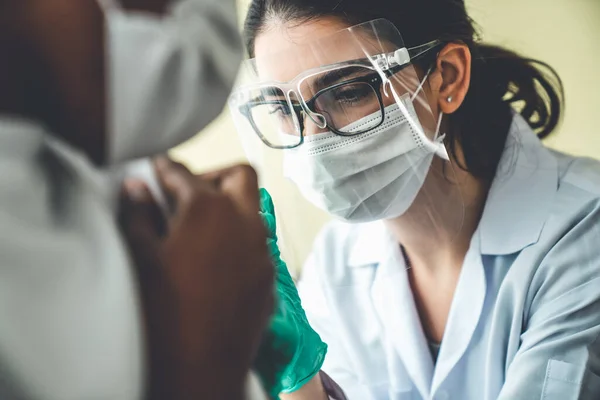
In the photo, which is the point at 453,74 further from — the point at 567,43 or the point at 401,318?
the point at 567,43

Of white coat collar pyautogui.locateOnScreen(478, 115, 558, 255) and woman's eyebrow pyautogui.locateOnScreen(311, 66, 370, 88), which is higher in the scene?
woman's eyebrow pyautogui.locateOnScreen(311, 66, 370, 88)

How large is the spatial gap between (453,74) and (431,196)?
0.20 meters

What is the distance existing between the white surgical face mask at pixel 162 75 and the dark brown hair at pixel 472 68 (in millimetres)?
511

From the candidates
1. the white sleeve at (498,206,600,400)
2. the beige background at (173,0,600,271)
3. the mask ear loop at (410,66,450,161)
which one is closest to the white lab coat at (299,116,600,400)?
the white sleeve at (498,206,600,400)

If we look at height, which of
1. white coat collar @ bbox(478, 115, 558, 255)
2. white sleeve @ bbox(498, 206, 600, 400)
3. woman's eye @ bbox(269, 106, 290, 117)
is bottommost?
white sleeve @ bbox(498, 206, 600, 400)

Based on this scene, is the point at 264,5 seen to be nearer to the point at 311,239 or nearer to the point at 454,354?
the point at 311,239

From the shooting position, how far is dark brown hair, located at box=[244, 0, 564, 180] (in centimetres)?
74

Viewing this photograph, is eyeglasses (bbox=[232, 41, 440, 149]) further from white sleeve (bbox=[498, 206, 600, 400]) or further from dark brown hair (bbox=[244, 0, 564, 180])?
white sleeve (bbox=[498, 206, 600, 400])

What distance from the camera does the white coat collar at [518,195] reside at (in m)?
0.79

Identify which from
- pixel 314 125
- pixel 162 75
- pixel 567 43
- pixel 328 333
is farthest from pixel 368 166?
pixel 567 43

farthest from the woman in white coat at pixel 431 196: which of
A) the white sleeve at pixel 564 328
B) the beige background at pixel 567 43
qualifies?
the beige background at pixel 567 43

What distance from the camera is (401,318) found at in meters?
0.87

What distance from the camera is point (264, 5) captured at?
780 millimetres

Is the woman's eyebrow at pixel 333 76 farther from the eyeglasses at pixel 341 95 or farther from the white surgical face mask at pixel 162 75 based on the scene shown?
the white surgical face mask at pixel 162 75
